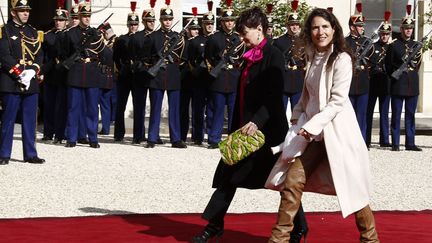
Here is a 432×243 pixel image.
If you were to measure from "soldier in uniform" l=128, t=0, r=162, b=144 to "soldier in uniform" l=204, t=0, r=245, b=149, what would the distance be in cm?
81

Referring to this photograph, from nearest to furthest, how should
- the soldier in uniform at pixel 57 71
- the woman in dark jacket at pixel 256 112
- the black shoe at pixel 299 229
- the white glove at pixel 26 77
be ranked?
the woman in dark jacket at pixel 256 112 < the black shoe at pixel 299 229 < the white glove at pixel 26 77 < the soldier in uniform at pixel 57 71

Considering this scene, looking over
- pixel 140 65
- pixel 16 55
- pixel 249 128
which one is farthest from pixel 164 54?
pixel 249 128

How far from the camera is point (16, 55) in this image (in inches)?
555

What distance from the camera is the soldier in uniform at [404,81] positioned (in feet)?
57.0

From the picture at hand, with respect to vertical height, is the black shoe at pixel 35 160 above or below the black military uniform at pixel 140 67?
below

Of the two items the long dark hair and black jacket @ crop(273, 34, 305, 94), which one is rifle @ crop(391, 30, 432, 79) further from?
the long dark hair

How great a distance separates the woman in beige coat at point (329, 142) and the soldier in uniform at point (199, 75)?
9.47 metres

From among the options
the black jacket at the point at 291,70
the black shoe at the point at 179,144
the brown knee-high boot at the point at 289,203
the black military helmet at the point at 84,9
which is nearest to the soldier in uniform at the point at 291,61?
the black jacket at the point at 291,70

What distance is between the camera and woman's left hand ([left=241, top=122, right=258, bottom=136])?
26.1 feet

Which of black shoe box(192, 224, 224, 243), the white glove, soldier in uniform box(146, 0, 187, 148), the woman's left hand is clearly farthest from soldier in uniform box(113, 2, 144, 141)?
the woman's left hand

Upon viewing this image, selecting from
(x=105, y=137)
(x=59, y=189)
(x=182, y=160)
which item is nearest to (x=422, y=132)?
(x=105, y=137)

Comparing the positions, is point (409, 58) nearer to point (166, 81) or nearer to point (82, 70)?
point (166, 81)

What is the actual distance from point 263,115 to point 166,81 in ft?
29.9

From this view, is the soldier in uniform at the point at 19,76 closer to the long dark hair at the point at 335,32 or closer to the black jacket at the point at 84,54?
the black jacket at the point at 84,54
